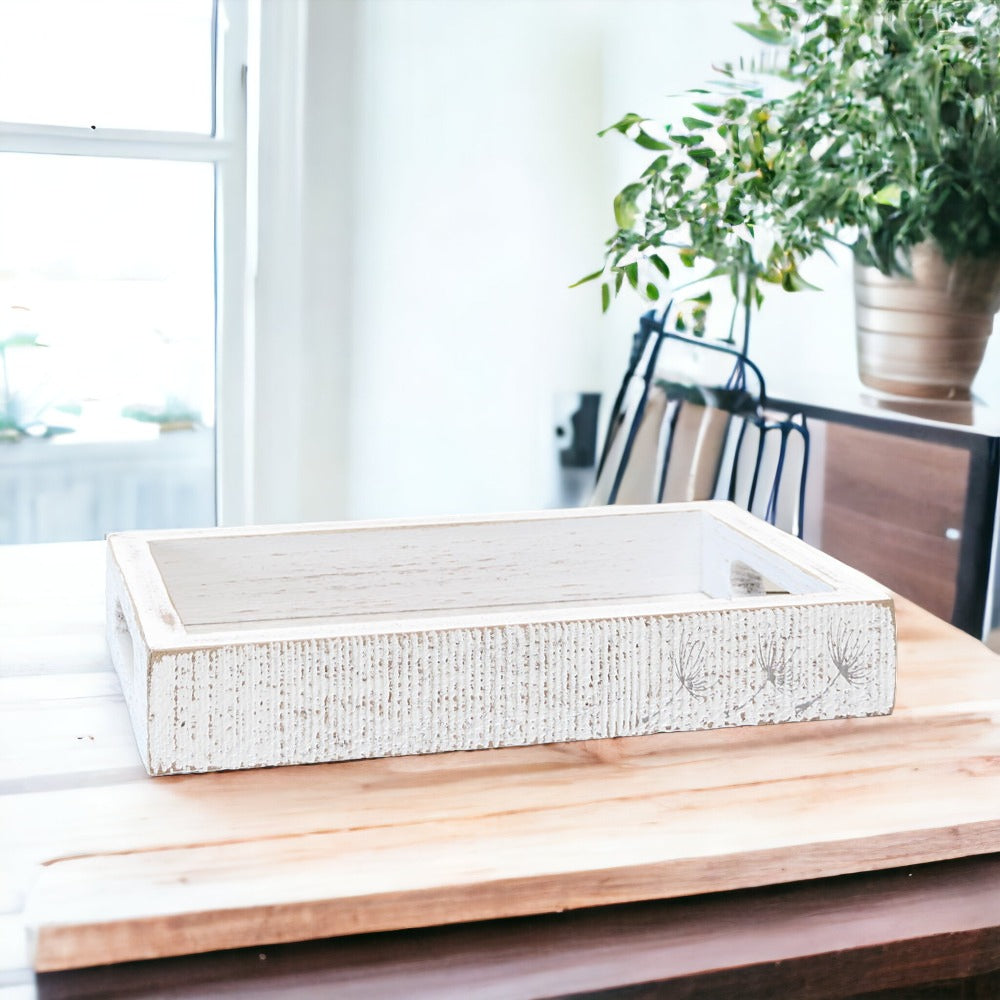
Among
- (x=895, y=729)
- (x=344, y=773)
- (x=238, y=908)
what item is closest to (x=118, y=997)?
(x=238, y=908)

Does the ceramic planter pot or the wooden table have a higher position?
the ceramic planter pot

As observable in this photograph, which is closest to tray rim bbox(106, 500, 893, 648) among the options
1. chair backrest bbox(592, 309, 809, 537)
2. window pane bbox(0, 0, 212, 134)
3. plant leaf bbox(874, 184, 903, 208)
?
plant leaf bbox(874, 184, 903, 208)

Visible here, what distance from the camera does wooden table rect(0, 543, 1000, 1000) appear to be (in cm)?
44

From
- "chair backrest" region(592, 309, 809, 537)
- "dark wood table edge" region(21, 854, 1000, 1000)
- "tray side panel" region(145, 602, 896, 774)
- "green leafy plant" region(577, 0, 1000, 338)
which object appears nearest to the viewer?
"dark wood table edge" region(21, 854, 1000, 1000)

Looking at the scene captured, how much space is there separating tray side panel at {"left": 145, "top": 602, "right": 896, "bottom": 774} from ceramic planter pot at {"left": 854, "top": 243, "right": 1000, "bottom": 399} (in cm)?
65

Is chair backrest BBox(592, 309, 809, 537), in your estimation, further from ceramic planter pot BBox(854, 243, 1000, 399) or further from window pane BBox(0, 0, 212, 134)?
window pane BBox(0, 0, 212, 134)

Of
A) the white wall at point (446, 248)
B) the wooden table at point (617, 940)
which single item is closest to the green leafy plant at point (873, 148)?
the wooden table at point (617, 940)

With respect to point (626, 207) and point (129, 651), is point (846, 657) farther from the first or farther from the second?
point (626, 207)

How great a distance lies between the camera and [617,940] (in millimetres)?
472

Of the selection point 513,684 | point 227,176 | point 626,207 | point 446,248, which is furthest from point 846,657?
point 227,176

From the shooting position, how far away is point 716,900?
51 cm

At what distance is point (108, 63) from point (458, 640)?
204 centimetres

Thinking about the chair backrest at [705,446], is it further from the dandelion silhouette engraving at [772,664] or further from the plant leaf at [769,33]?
the dandelion silhouette engraving at [772,664]

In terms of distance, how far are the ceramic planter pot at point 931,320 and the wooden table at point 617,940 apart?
27.2 inches
